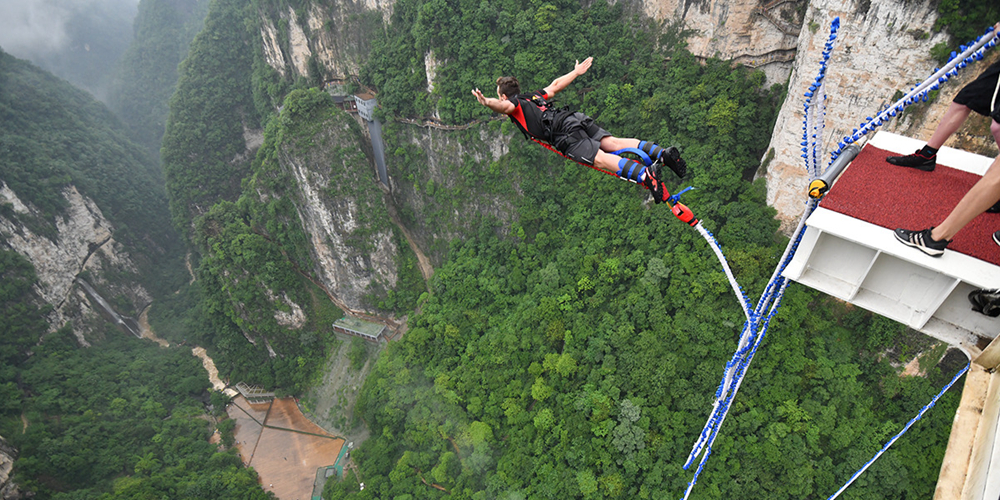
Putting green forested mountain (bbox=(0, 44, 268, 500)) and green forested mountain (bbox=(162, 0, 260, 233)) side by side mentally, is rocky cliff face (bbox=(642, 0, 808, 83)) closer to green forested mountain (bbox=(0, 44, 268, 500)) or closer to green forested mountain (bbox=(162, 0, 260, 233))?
green forested mountain (bbox=(0, 44, 268, 500))

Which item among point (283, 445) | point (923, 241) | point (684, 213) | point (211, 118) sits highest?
point (923, 241)

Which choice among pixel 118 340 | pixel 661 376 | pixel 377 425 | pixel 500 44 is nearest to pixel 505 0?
pixel 500 44

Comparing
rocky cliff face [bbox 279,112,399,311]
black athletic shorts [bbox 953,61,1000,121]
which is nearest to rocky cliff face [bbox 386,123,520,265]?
rocky cliff face [bbox 279,112,399,311]

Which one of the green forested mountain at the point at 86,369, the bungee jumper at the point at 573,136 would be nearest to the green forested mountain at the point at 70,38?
the green forested mountain at the point at 86,369

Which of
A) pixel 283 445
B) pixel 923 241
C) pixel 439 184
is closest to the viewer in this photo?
pixel 923 241

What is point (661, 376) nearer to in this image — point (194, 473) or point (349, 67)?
point (194, 473)

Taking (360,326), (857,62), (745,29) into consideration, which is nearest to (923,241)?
(857,62)

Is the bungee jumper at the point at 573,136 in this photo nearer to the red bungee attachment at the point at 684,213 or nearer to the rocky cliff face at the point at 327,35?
the red bungee attachment at the point at 684,213

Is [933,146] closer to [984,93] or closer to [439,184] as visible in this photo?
[984,93]
